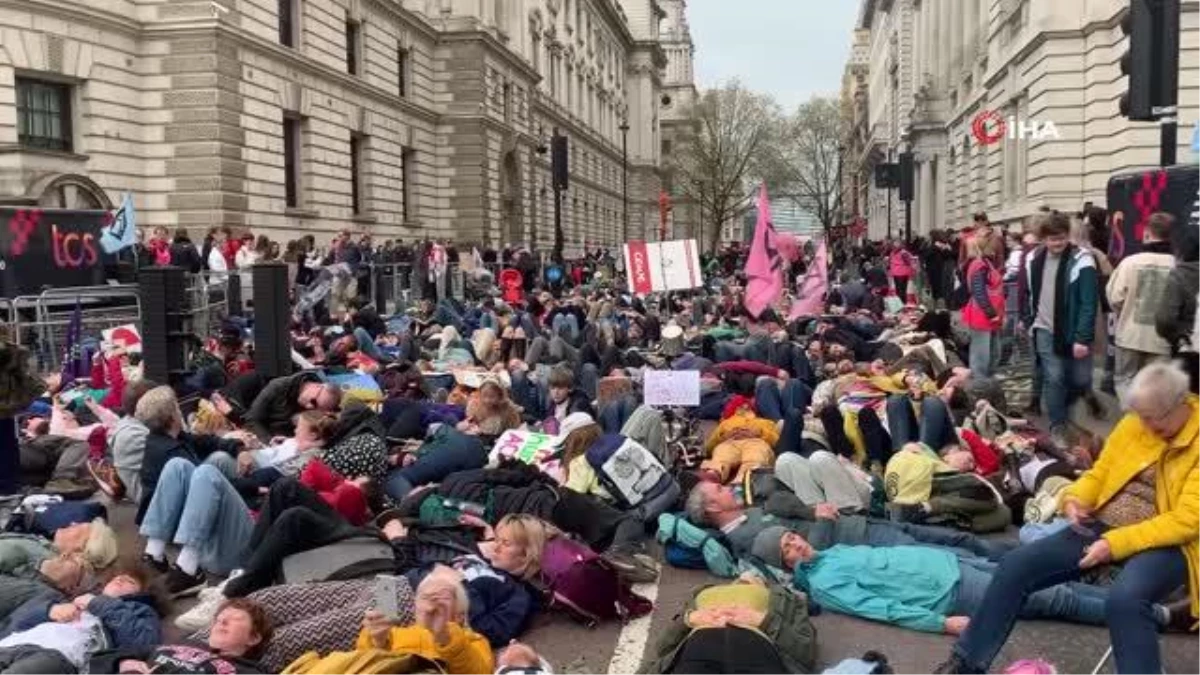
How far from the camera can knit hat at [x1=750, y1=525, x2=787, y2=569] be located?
6676 millimetres

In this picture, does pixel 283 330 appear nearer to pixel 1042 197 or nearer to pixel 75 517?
pixel 75 517

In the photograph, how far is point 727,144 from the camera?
82.1m

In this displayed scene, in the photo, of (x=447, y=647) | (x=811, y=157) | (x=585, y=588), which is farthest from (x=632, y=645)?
(x=811, y=157)

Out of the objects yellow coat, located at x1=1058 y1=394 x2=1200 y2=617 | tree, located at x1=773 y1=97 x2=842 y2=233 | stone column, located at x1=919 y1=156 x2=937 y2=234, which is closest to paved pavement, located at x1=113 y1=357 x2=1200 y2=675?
yellow coat, located at x1=1058 y1=394 x2=1200 y2=617

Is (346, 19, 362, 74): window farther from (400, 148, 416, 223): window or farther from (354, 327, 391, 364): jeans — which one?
(354, 327, 391, 364): jeans

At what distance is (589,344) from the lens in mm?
15008

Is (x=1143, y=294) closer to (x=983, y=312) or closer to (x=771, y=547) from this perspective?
(x=983, y=312)

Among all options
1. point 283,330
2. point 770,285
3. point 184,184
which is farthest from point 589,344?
point 184,184

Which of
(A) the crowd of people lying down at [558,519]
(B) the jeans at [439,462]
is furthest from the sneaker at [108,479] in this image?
(B) the jeans at [439,462]

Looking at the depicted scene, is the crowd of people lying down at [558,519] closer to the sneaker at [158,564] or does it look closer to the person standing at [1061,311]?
the sneaker at [158,564]

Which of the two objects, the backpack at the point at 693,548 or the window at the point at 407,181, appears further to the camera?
the window at the point at 407,181

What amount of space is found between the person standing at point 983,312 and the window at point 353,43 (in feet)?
88.1

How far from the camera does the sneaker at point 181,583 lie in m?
6.83

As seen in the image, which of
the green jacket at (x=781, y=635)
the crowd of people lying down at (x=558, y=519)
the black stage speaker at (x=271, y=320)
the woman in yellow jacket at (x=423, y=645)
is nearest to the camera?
the woman in yellow jacket at (x=423, y=645)
